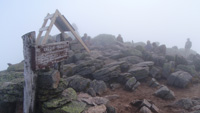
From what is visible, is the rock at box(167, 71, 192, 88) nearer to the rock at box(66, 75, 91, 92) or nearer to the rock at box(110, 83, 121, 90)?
the rock at box(110, 83, 121, 90)

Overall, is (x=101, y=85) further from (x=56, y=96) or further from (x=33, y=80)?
(x=33, y=80)

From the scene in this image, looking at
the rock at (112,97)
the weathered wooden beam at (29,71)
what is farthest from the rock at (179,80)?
the weathered wooden beam at (29,71)

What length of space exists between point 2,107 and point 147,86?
13.0 metres

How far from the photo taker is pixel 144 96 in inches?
512

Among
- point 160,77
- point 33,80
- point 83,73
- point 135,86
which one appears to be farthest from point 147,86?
point 33,80

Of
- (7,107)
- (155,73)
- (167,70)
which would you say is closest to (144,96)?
(155,73)

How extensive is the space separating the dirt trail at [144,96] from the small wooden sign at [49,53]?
5.61 meters

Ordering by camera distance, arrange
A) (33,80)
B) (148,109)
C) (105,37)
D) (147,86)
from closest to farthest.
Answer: (33,80) < (148,109) < (147,86) < (105,37)

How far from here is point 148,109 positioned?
31.8ft

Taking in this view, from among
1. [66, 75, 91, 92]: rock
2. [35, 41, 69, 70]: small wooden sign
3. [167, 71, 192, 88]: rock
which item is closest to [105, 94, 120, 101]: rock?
Result: [66, 75, 91, 92]: rock

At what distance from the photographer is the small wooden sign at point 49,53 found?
21.5ft

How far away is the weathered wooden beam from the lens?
633cm

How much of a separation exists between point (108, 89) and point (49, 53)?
828cm

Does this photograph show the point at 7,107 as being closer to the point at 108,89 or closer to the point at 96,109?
the point at 96,109
